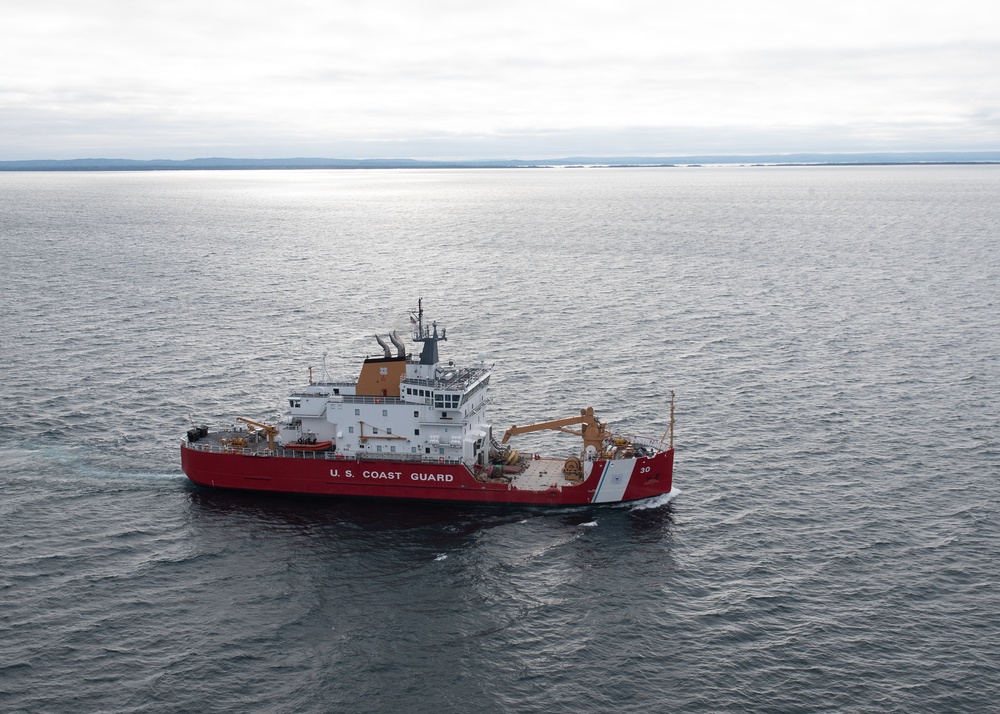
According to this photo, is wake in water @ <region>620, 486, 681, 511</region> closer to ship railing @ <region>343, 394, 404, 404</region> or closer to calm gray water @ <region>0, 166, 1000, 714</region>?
calm gray water @ <region>0, 166, 1000, 714</region>

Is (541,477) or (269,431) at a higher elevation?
(269,431)

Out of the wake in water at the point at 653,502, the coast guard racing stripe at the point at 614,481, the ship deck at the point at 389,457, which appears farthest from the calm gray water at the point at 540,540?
the ship deck at the point at 389,457

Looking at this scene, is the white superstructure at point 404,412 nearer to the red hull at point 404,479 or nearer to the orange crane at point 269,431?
the red hull at point 404,479

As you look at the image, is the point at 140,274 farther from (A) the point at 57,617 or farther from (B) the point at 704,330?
(A) the point at 57,617

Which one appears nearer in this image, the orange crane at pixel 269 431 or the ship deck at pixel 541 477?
the ship deck at pixel 541 477

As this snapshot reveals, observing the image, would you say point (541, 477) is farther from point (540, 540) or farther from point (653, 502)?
point (653, 502)

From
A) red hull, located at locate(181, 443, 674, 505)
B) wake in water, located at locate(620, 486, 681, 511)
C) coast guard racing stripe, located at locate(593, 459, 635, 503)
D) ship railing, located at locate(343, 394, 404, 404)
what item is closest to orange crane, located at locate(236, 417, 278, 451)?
red hull, located at locate(181, 443, 674, 505)

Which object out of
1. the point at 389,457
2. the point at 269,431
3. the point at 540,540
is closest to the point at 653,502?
the point at 540,540

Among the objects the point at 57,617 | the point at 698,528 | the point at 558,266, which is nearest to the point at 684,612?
the point at 698,528
